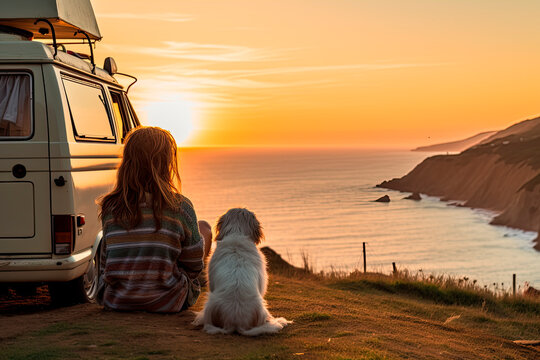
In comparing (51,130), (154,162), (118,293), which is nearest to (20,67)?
(51,130)

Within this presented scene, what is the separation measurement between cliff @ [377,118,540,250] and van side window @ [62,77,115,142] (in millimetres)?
77946

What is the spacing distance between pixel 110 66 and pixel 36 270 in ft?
11.1

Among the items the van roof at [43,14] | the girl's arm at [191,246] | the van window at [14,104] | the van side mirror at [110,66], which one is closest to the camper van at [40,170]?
the van window at [14,104]

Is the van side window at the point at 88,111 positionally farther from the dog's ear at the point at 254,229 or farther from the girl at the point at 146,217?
the dog's ear at the point at 254,229

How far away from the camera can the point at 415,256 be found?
7719 cm

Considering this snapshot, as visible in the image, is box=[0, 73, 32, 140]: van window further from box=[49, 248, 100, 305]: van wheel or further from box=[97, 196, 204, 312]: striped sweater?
box=[49, 248, 100, 305]: van wheel

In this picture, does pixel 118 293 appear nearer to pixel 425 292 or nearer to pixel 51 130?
pixel 51 130

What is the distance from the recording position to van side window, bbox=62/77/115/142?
22.3 feet

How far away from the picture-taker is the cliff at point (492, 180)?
90188mm

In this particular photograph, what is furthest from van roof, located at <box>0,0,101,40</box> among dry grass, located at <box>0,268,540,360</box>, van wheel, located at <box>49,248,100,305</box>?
dry grass, located at <box>0,268,540,360</box>

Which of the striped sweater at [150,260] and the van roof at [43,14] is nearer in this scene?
the striped sweater at [150,260]

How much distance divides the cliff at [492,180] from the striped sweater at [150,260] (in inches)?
3103

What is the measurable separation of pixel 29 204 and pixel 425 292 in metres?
10.1

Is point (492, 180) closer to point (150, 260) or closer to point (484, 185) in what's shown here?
point (484, 185)
